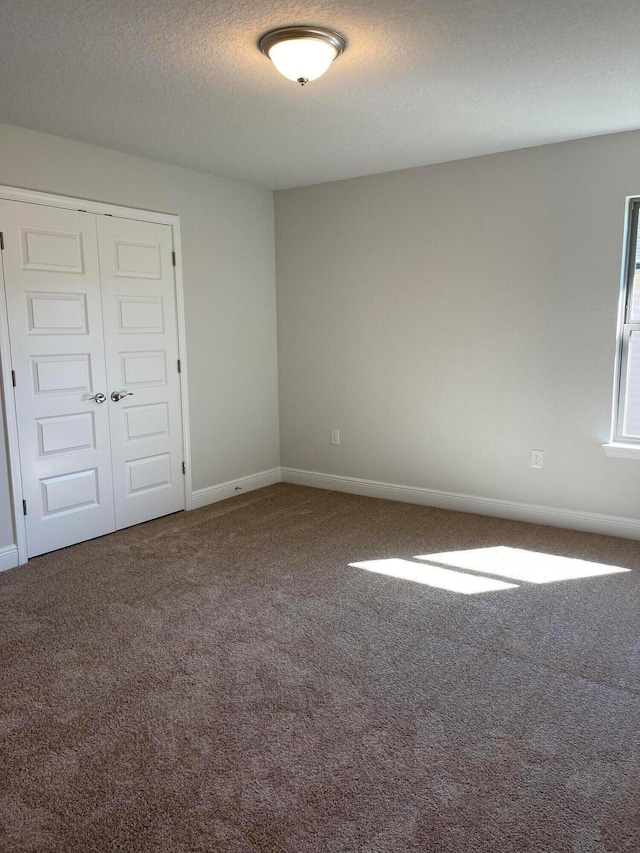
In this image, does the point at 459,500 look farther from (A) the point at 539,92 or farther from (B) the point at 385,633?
(A) the point at 539,92

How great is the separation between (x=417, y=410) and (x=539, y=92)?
2.34 meters

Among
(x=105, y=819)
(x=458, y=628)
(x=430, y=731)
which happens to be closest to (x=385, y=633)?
(x=458, y=628)

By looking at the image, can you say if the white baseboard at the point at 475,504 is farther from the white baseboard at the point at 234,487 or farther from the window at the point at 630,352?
the window at the point at 630,352

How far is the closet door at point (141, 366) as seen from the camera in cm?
409

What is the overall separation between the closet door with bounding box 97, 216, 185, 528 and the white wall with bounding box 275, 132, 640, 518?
1.22 metres

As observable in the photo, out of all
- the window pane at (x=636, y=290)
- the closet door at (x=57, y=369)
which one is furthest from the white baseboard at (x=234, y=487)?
the window pane at (x=636, y=290)

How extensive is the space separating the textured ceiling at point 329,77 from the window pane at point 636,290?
714 millimetres

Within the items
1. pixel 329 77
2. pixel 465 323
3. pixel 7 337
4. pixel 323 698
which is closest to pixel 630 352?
pixel 465 323

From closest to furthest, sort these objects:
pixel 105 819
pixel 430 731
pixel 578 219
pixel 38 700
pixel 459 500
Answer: pixel 105 819
pixel 430 731
pixel 38 700
pixel 578 219
pixel 459 500

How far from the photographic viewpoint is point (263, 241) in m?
5.23

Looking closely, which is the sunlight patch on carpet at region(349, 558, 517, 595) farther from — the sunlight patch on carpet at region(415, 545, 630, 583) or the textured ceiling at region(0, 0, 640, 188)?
the textured ceiling at region(0, 0, 640, 188)

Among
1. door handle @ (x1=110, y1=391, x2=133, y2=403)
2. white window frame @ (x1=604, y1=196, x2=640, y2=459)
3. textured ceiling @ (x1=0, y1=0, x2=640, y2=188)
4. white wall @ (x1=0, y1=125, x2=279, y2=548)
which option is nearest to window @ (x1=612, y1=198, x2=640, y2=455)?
white window frame @ (x1=604, y1=196, x2=640, y2=459)

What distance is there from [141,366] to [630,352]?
10.5 feet

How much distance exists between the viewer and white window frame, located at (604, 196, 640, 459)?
381cm
